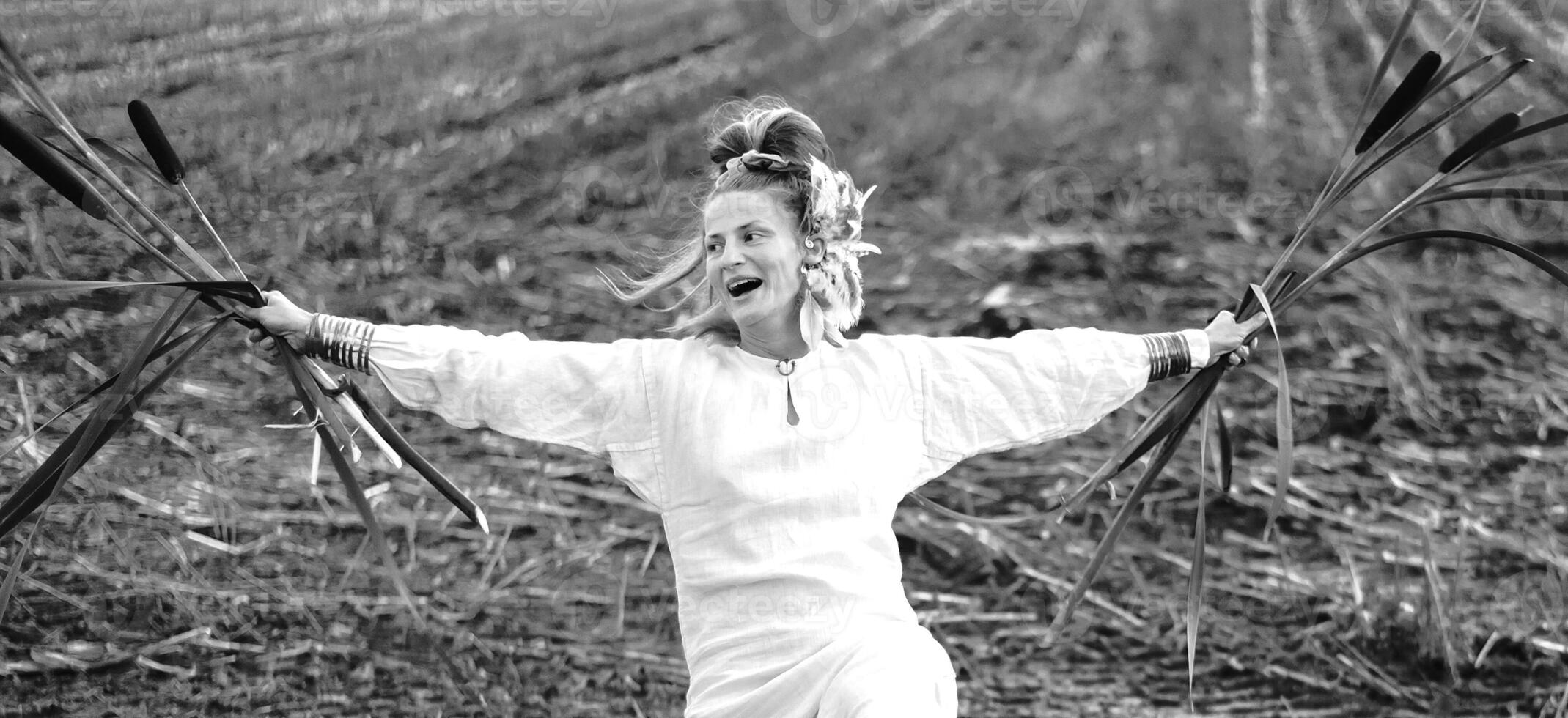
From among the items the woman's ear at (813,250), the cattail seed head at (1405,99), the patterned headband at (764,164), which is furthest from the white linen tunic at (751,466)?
the cattail seed head at (1405,99)

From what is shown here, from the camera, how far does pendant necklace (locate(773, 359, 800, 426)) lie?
1.61 meters

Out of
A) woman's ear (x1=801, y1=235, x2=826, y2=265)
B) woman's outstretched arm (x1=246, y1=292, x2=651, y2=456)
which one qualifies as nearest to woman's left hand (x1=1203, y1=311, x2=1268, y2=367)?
woman's ear (x1=801, y1=235, x2=826, y2=265)

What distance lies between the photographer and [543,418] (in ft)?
5.36

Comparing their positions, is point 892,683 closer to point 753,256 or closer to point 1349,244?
point 753,256

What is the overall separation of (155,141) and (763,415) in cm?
77

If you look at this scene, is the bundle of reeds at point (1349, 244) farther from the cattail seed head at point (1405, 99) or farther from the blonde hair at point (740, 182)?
the blonde hair at point (740, 182)

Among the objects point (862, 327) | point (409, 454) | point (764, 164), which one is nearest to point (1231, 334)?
point (764, 164)

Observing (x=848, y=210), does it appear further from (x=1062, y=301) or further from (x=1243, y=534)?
(x=1062, y=301)

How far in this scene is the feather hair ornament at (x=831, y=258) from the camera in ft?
5.41

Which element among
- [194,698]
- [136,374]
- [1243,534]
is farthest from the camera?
[1243,534]

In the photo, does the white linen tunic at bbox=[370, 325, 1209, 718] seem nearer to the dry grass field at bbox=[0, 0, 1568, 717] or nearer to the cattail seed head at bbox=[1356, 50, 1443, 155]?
the dry grass field at bbox=[0, 0, 1568, 717]

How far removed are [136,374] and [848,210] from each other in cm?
85

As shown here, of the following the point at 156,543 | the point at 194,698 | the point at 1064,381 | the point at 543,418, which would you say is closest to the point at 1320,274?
the point at 1064,381

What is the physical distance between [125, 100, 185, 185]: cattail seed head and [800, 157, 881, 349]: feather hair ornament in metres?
0.75
